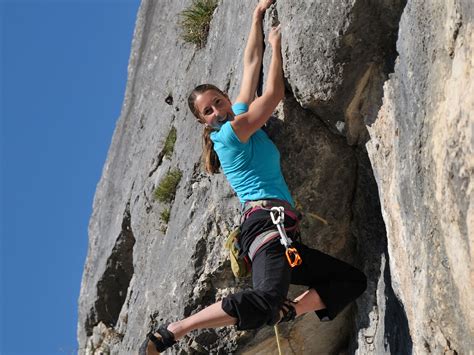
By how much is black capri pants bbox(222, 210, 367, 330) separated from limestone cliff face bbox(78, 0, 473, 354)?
411 millimetres

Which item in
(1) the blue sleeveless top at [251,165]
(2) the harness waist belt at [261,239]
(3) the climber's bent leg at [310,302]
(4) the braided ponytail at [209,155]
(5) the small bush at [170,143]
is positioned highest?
(5) the small bush at [170,143]

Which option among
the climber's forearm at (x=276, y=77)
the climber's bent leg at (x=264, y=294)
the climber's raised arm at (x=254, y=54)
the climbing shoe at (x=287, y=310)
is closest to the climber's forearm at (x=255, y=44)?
the climber's raised arm at (x=254, y=54)

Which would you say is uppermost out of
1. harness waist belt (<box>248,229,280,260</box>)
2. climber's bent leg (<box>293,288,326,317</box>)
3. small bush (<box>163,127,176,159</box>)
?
small bush (<box>163,127,176,159</box>)

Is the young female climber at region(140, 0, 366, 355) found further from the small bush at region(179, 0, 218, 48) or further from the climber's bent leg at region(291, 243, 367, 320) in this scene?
the small bush at region(179, 0, 218, 48)

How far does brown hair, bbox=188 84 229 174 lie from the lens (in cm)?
766

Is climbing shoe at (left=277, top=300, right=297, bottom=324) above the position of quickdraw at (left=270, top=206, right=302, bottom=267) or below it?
below

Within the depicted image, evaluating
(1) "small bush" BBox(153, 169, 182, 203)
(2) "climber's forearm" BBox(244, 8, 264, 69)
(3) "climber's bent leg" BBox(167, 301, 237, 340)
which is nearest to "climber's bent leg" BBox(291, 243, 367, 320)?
(3) "climber's bent leg" BBox(167, 301, 237, 340)

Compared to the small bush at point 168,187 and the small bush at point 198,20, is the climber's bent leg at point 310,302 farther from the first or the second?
the small bush at point 198,20

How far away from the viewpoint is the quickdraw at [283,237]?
677 centimetres

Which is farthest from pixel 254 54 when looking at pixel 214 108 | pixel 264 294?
pixel 264 294

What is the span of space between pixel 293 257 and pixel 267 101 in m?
1.41

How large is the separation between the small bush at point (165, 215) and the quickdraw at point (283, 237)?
276 centimetres

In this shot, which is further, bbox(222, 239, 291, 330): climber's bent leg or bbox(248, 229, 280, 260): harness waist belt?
bbox(248, 229, 280, 260): harness waist belt

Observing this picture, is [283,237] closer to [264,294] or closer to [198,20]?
[264,294]
